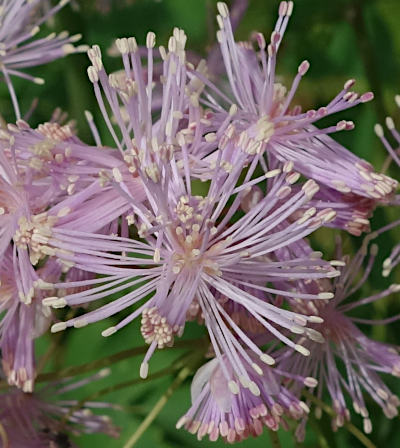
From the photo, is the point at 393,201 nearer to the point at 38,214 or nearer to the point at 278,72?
the point at 38,214

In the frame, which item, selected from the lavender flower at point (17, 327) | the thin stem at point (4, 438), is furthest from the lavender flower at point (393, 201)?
the thin stem at point (4, 438)

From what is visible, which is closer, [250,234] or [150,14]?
[250,234]

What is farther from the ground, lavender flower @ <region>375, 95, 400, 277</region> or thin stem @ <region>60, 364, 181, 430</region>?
lavender flower @ <region>375, 95, 400, 277</region>

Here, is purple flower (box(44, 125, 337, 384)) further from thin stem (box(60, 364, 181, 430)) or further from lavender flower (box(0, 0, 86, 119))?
lavender flower (box(0, 0, 86, 119))

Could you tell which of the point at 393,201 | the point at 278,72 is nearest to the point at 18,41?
the point at 393,201

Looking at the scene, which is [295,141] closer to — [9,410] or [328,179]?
[328,179]

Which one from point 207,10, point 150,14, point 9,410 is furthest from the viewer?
point 150,14

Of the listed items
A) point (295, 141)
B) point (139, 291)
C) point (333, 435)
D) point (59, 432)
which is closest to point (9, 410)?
point (59, 432)

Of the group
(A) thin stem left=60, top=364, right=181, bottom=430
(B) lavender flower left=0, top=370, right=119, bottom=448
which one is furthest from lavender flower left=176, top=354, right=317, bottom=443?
(B) lavender flower left=0, top=370, right=119, bottom=448
